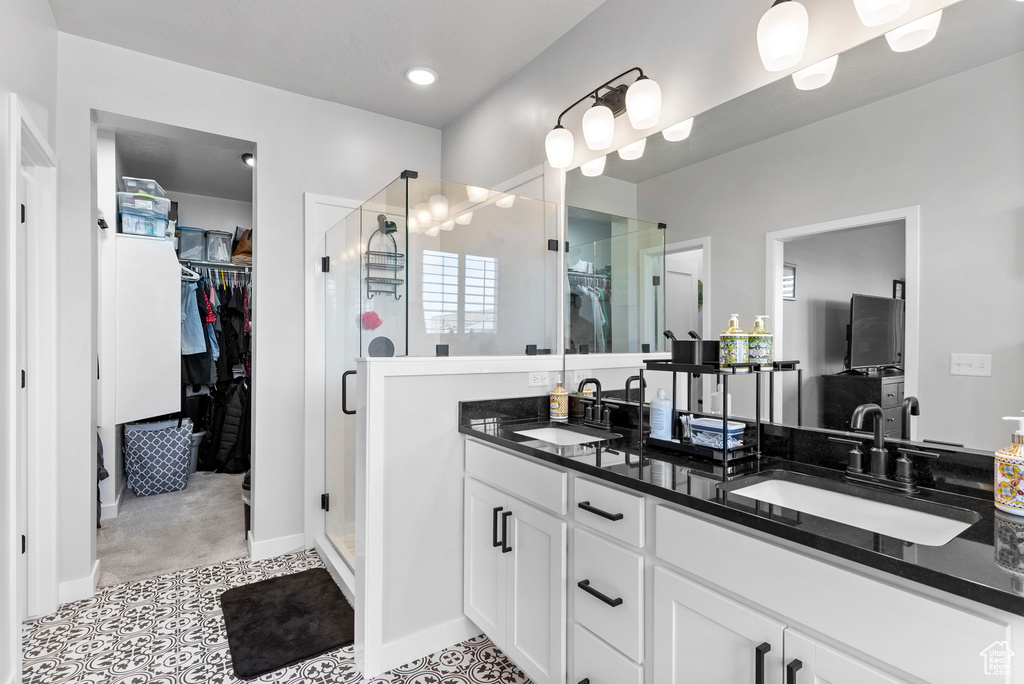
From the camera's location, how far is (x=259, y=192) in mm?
2902

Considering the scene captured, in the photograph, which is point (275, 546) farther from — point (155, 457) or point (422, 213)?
point (422, 213)

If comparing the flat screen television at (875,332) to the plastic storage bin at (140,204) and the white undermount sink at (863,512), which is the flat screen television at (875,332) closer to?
the white undermount sink at (863,512)

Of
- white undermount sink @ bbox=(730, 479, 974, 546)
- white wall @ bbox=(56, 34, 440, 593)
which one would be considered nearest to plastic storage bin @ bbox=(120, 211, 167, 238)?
white wall @ bbox=(56, 34, 440, 593)

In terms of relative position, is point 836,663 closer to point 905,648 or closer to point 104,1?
point 905,648

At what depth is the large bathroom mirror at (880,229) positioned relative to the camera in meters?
1.14

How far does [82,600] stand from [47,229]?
66.8 inches

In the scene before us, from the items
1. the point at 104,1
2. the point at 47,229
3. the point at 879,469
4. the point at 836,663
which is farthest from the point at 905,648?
the point at 104,1

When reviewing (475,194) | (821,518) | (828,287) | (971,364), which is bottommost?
(821,518)

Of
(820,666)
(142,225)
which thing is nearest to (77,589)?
(142,225)

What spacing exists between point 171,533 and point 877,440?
370 cm

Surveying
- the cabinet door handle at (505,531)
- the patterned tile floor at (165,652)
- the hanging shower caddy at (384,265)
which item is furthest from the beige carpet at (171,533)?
the cabinet door handle at (505,531)

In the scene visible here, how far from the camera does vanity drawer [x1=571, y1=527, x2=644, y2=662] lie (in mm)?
1303

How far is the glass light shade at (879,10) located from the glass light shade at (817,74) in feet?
0.35

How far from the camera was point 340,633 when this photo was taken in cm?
216
